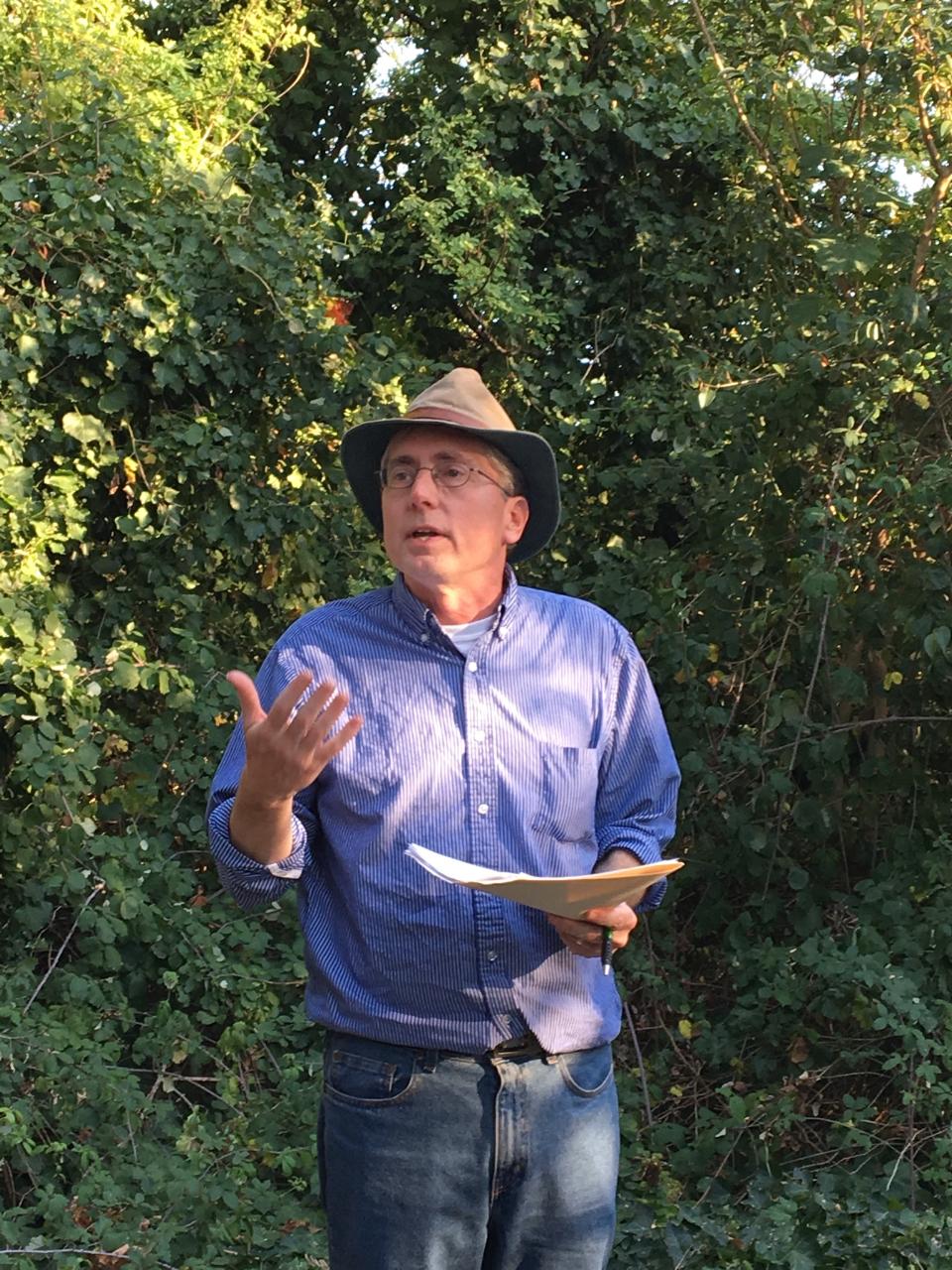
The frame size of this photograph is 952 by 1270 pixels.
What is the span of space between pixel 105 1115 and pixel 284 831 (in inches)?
105

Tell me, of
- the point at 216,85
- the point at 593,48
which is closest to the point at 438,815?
the point at 216,85

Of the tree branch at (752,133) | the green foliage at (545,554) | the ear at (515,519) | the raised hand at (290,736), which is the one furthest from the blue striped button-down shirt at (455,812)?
the tree branch at (752,133)

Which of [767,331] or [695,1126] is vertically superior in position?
[767,331]

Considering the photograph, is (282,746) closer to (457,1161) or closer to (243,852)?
(243,852)

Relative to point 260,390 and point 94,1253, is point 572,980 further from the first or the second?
point 260,390

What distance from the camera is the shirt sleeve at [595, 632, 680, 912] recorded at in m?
2.31

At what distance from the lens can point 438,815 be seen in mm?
2160

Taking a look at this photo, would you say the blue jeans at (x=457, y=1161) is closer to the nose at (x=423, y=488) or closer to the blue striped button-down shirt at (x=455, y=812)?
the blue striped button-down shirt at (x=455, y=812)

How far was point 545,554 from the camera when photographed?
6.07 m

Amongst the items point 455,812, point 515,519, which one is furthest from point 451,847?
A: point 515,519

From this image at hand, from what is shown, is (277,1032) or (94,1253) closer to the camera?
(94,1253)

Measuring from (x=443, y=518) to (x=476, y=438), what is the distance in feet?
0.55

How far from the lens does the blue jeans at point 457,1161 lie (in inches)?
80.9

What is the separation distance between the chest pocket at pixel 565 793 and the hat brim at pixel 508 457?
1.58 ft
